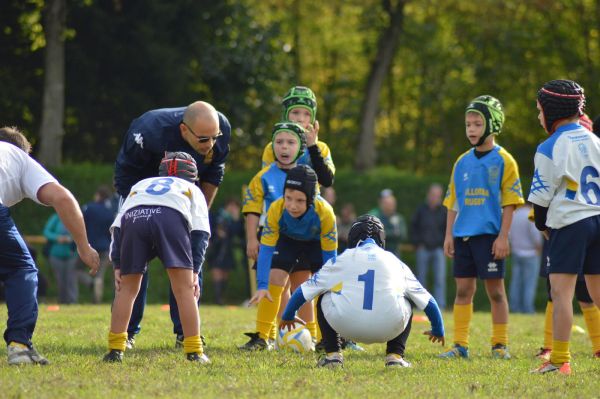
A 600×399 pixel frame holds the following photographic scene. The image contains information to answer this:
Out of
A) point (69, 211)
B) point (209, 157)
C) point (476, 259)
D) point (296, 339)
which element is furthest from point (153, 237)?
point (476, 259)

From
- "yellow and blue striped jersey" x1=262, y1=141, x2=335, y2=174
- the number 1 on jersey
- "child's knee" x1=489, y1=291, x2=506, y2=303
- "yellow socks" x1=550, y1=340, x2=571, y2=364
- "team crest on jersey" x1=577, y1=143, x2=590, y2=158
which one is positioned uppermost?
"team crest on jersey" x1=577, y1=143, x2=590, y2=158

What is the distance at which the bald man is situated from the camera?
871 centimetres

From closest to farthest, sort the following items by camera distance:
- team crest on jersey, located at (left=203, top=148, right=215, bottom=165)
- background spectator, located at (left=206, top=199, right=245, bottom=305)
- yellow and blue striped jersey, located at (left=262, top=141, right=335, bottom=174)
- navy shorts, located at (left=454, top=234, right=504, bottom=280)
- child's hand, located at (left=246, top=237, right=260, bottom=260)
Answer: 1. team crest on jersey, located at (left=203, top=148, right=215, bottom=165)
2. navy shorts, located at (left=454, top=234, right=504, bottom=280)
3. child's hand, located at (left=246, top=237, right=260, bottom=260)
4. yellow and blue striped jersey, located at (left=262, top=141, right=335, bottom=174)
5. background spectator, located at (left=206, top=199, right=245, bottom=305)

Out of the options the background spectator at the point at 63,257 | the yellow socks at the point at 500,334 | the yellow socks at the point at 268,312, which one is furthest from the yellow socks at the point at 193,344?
the background spectator at the point at 63,257

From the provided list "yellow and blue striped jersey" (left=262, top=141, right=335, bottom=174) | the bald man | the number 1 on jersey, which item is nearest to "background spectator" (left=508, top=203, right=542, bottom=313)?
"yellow and blue striped jersey" (left=262, top=141, right=335, bottom=174)

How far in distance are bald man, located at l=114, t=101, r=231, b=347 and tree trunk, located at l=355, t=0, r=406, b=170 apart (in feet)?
74.4

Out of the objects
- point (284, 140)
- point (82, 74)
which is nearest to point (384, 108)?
point (82, 74)

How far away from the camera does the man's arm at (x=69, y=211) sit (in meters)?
7.71

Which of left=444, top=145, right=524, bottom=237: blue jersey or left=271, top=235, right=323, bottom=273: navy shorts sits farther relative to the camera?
left=444, top=145, right=524, bottom=237: blue jersey

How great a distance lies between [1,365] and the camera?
7.57 metres

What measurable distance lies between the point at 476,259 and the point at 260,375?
3.02m

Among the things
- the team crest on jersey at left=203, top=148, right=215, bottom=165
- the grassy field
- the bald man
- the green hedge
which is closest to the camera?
the grassy field

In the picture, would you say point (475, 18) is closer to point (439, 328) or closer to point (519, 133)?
point (519, 133)

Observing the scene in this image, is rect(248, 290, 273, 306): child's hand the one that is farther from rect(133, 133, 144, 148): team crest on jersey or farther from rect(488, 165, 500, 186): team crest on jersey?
rect(488, 165, 500, 186): team crest on jersey
